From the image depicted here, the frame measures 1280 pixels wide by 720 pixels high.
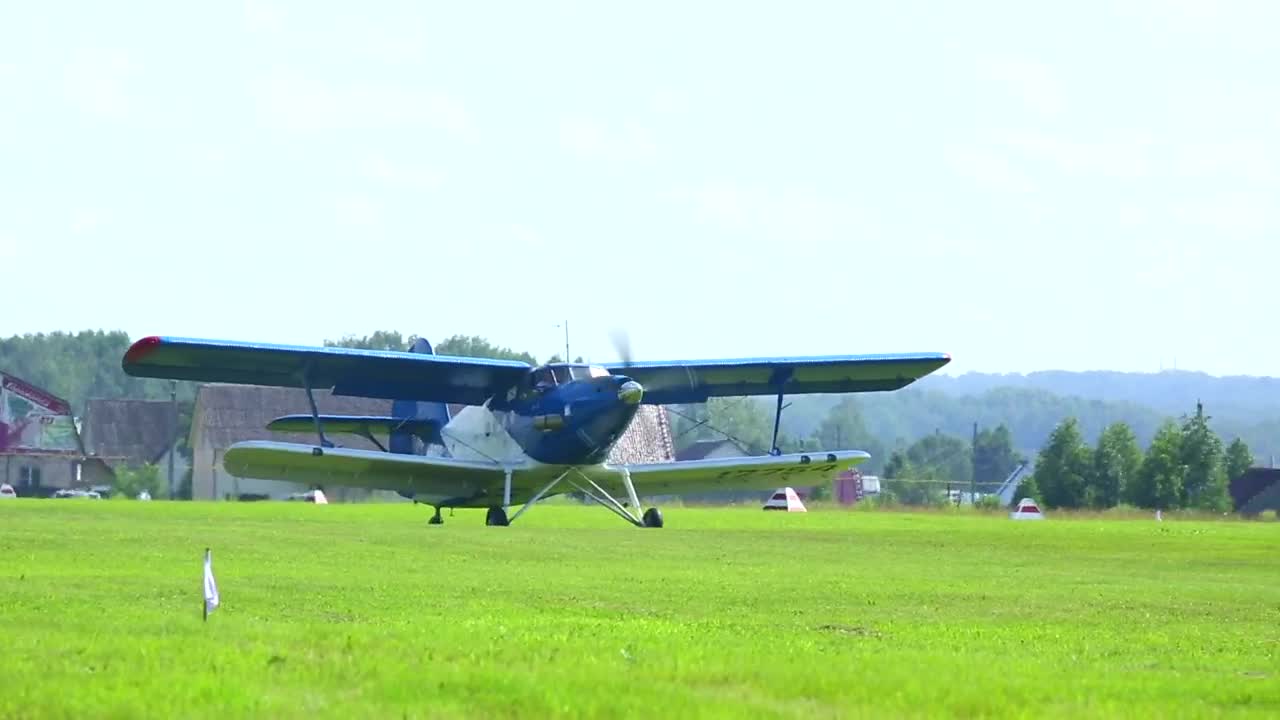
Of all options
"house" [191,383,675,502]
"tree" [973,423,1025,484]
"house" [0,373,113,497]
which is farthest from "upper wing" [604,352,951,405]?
"tree" [973,423,1025,484]

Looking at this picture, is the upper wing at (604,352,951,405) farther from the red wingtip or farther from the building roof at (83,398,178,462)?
the building roof at (83,398,178,462)

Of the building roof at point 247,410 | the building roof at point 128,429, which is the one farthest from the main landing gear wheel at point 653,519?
the building roof at point 128,429

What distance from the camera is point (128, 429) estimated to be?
104 meters

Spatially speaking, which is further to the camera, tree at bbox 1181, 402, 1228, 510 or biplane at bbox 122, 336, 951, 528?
tree at bbox 1181, 402, 1228, 510

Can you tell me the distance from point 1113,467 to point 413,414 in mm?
48829

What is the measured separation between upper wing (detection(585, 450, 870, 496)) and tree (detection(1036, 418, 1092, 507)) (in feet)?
139

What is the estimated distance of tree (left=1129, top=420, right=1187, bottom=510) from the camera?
7462 centimetres

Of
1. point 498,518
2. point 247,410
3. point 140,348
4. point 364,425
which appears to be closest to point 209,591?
point 140,348

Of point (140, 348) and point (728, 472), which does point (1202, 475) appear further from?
point (140, 348)

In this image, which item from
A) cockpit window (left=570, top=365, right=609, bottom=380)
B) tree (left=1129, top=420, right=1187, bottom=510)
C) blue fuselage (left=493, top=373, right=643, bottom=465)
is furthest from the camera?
tree (left=1129, top=420, right=1187, bottom=510)

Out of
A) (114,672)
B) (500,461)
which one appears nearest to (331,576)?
(114,672)

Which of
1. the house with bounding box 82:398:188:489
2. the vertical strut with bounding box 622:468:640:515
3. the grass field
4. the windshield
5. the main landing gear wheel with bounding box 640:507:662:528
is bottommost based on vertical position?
the grass field

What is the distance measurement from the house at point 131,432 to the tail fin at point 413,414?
65.5 meters

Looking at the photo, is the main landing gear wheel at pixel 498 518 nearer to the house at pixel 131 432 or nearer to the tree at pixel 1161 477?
the tree at pixel 1161 477
